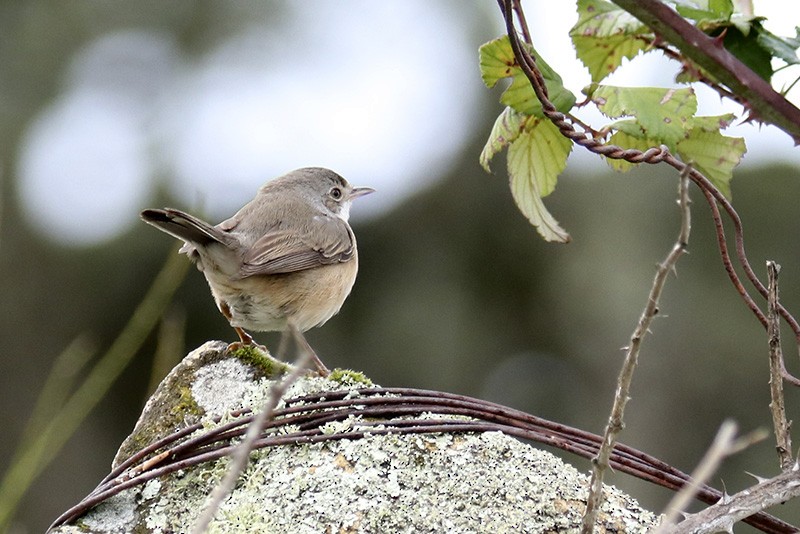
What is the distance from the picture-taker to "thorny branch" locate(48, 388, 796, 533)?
7.45ft

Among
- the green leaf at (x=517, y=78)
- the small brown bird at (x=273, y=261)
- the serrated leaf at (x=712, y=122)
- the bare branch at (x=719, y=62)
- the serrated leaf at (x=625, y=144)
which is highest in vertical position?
the small brown bird at (x=273, y=261)

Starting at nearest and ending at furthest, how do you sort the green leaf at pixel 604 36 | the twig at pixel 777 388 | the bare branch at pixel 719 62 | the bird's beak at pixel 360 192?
the bare branch at pixel 719 62
the green leaf at pixel 604 36
the twig at pixel 777 388
the bird's beak at pixel 360 192

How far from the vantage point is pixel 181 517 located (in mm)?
2377

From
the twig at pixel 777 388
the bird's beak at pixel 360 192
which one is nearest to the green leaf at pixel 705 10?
the twig at pixel 777 388

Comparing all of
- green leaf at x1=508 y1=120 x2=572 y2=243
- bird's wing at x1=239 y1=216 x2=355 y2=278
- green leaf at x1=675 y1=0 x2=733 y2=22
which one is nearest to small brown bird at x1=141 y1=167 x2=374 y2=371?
bird's wing at x1=239 y1=216 x2=355 y2=278

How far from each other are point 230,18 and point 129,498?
42.7 feet

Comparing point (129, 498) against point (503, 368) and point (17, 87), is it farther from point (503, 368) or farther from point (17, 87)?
point (17, 87)

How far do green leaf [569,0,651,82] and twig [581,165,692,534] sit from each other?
0.31m

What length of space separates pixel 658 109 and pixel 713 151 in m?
0.21

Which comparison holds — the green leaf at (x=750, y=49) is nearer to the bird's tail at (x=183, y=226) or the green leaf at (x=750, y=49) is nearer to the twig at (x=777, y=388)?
the twig at (x=777, y=388)

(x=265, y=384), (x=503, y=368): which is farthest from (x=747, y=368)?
(x=265, y=384)

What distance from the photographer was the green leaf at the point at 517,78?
1.73 m

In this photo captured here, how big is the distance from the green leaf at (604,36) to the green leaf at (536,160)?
207mm

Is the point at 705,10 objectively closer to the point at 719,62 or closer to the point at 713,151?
the point at 719,62
